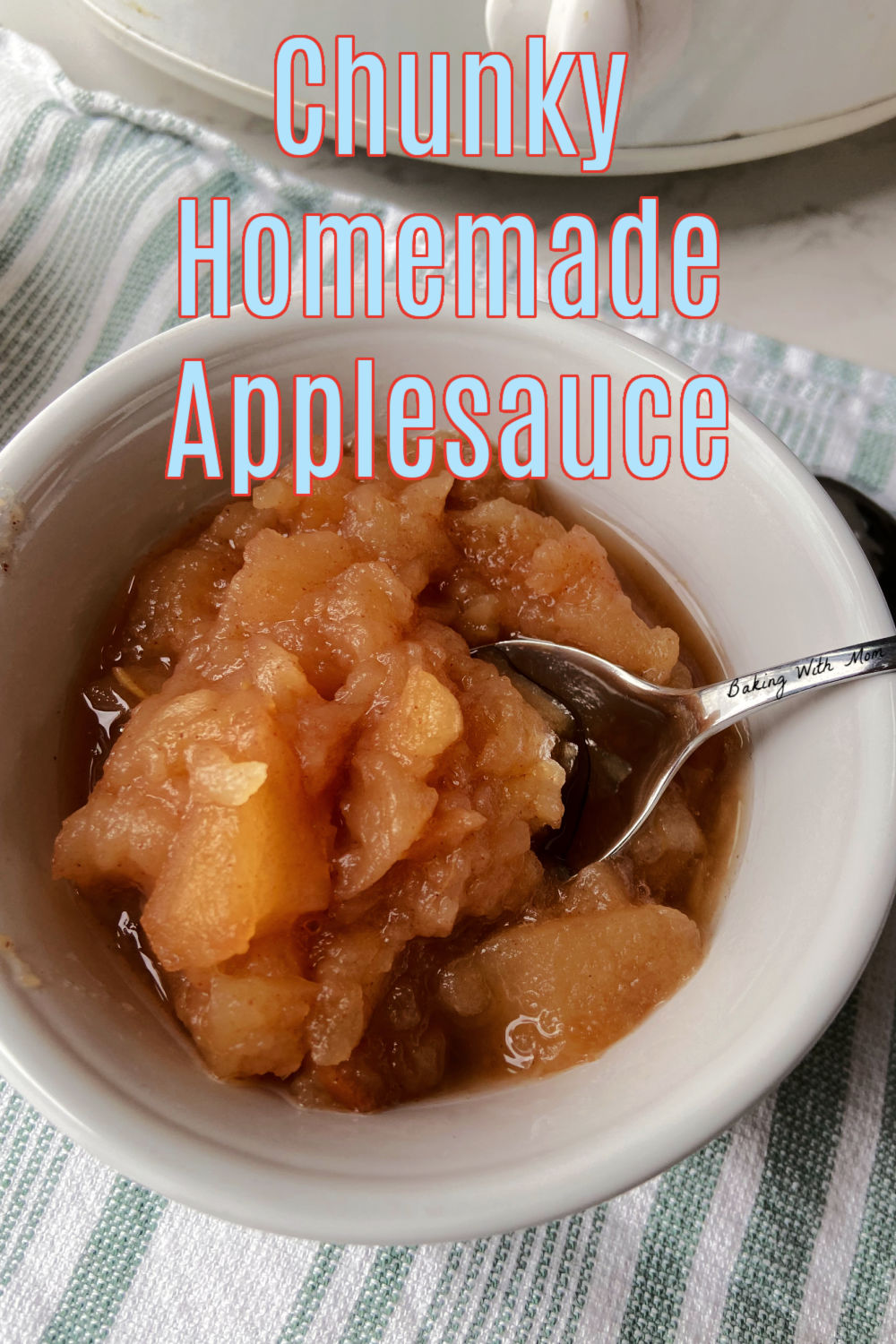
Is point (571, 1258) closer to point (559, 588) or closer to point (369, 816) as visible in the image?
point (369, 816)

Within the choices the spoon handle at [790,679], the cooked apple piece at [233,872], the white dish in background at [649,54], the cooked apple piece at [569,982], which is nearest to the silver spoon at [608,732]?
the spoon handle at [790,679]

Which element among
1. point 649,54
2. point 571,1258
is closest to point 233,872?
point 571,1258

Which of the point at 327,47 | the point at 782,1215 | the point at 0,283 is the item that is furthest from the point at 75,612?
the point at 782,1215

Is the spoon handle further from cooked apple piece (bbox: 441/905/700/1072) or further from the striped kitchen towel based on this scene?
the striped kitchen towel

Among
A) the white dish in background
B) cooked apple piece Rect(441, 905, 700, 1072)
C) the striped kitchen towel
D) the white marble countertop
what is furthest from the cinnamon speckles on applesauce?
the white marble countertop

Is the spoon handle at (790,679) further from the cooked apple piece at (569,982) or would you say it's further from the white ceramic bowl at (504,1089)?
the cooked apple piece at (569,982)

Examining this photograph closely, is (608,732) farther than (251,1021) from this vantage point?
Yes
